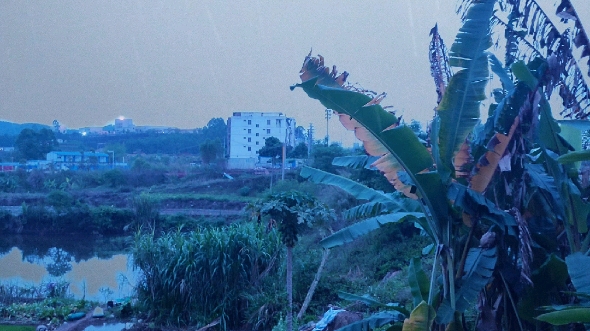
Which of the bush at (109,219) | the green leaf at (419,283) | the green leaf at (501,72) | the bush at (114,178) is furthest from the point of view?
the bush at (114,178)

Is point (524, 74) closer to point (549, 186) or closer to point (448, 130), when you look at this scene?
point (448, 130)

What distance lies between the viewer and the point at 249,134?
25.8m

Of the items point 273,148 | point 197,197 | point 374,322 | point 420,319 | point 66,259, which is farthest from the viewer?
point 197,197

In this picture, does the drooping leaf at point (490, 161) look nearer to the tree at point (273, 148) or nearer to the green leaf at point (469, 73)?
the green leaf at point (469, 73)

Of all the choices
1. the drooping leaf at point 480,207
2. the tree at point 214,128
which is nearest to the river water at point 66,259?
the drooping leaf at point 480,207

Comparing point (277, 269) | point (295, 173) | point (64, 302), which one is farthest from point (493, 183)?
point (295, 173)

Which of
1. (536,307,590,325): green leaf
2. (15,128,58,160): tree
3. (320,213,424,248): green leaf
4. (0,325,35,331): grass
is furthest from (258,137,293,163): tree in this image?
(536,307,590,325): green leaf

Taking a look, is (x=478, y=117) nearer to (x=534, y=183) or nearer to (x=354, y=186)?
(x=534, y=183)

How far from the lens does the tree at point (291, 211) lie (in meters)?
5.50

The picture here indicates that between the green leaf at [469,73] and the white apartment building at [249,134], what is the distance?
19711 millimetres

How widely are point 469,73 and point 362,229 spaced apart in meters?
1.51

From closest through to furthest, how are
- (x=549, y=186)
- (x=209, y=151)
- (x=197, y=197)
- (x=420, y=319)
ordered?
(x=420, y=319) → (x=549, y=186) → (x=197, y=197) → (x=209, y=151)

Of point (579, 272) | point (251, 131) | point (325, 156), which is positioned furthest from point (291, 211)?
point (251, 131)

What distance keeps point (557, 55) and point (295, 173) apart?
1720 cm
